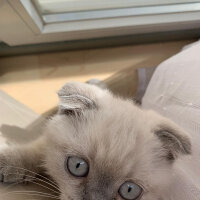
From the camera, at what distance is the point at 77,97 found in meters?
1.01

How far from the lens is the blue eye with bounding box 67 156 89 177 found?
94cm

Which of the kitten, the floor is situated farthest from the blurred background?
the kitten

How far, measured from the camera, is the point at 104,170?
909 mm

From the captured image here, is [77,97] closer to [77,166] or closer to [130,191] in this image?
[77,166]

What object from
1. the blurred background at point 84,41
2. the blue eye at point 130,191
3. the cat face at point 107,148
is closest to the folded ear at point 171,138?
the cat face at point 107,148

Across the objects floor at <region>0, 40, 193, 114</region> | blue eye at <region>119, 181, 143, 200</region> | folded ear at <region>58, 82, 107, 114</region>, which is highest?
floor at <region>0, 40, 193, 114</region>

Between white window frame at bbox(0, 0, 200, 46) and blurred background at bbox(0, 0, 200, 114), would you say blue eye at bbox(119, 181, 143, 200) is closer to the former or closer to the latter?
blurred background at bbox(0, 0, 200, 114)

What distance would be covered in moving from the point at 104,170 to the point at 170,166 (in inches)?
11.4

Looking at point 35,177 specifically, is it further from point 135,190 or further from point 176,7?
point 176,7

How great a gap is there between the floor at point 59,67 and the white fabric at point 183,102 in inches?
20.0

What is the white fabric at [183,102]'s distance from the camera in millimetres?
1062

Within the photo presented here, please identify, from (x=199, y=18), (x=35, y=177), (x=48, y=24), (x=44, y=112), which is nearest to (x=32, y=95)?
(x=44, y=112)

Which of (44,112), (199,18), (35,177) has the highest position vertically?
(199,18)

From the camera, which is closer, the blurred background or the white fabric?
the white fabric
